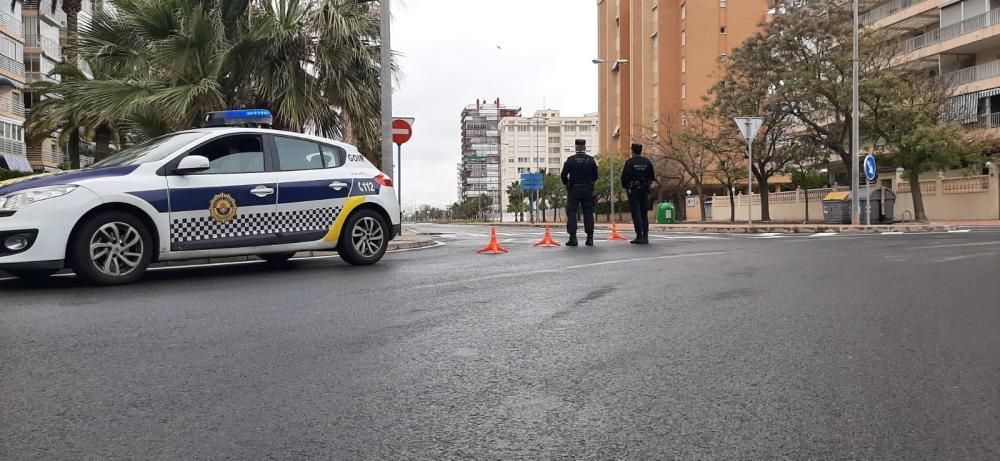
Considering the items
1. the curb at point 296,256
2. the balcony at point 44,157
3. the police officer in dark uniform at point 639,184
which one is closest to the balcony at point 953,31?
the police officer in dark uniform at point 639,184

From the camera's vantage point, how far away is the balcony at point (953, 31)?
3788 cm

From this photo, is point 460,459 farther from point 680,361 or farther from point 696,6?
point 696,6

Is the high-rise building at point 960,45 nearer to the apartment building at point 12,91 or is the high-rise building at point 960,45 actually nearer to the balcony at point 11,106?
the apartment building at point 12,91

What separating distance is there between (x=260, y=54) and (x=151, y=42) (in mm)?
2099

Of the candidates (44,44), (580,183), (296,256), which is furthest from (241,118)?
(44,44)

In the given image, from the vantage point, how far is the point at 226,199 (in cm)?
838

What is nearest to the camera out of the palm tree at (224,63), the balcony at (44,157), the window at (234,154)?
the window at (234,154)

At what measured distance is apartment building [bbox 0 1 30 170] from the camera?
41.6m

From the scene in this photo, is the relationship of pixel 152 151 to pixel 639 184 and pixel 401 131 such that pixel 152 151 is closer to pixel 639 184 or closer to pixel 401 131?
pixel 639 184

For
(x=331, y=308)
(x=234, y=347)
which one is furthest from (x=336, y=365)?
(x=331, y=308)

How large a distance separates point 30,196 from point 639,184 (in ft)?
30.7

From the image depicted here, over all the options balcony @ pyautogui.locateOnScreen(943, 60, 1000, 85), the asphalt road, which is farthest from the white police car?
balcony @ pyautogui.locateOnScreen(943, 60, 1000, 85)

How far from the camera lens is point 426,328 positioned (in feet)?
17.0

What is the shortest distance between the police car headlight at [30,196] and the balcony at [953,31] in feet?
130
